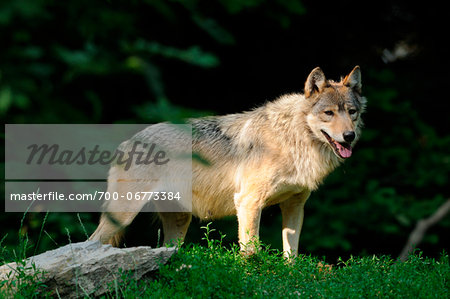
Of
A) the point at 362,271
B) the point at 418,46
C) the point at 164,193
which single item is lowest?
the point at 362,271

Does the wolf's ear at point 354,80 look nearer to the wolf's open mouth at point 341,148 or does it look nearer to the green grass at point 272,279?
the wolf's open mouth at point 341,148

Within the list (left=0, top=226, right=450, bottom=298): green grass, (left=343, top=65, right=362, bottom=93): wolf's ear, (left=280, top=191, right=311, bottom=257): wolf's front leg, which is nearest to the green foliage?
(left=0, top=226, right=450, bottom=298): green grass

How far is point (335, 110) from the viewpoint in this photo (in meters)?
5.53

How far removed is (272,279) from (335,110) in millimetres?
1916

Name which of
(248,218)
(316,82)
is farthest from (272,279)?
(316,82)

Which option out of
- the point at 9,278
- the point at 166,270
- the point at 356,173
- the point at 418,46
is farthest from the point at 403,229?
the point at 9,278

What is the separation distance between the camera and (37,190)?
138cm

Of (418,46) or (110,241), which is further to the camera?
(418,46)

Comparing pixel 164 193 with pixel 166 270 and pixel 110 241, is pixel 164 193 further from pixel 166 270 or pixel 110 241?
pixel 166 270

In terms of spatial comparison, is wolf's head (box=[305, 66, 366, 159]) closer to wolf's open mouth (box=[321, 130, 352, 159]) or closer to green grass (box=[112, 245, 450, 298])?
wolf's open mouth (box=[321, 130, 352, 159])

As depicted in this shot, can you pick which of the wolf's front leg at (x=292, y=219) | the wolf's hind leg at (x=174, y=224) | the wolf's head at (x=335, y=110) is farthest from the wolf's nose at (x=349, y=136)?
the wolf's hind leg at (x=174, y=224)

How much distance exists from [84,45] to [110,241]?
489 cm

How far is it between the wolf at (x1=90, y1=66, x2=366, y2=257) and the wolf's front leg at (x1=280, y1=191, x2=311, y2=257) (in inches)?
0.4

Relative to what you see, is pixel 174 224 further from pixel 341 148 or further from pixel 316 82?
pixel 316 82
